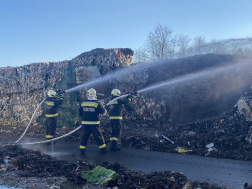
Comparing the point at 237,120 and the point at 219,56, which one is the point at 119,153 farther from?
the point at 219,56

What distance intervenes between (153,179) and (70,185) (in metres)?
1.62

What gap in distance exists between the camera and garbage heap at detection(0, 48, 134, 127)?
10109 millimetres

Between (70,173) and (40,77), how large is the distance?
7.92 m

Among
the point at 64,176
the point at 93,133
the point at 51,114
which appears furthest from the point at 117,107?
the point at 64,176

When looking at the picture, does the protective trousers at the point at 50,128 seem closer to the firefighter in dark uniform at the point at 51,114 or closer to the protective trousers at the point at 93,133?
the firefighter in dark uniform at the point at 51,114

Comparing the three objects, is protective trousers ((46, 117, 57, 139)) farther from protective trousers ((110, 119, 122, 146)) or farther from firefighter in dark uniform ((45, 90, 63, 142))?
protective trousers ((110, 119, 122, 146))

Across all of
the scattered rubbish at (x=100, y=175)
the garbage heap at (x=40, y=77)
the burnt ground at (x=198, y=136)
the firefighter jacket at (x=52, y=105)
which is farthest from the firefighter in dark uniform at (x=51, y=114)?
the scattered rubbish at (x=100, y=175)

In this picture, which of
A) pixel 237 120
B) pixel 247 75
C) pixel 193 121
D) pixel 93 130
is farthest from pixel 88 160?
pixel 247 75

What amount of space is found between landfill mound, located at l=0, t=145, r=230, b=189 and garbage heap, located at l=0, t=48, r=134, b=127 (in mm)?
4173

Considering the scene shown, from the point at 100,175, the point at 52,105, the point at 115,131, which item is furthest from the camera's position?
the point at 52,105

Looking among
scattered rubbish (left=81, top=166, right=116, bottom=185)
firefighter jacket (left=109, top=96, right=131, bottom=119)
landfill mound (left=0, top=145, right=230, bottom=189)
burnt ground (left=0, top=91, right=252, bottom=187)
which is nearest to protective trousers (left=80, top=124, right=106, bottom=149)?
firefighter jacket (left=109, top=96, right=131, bottom=119)

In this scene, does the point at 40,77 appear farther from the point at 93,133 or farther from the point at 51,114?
the point at 93,133

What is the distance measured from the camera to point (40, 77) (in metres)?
11.2

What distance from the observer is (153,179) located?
3994 mm
